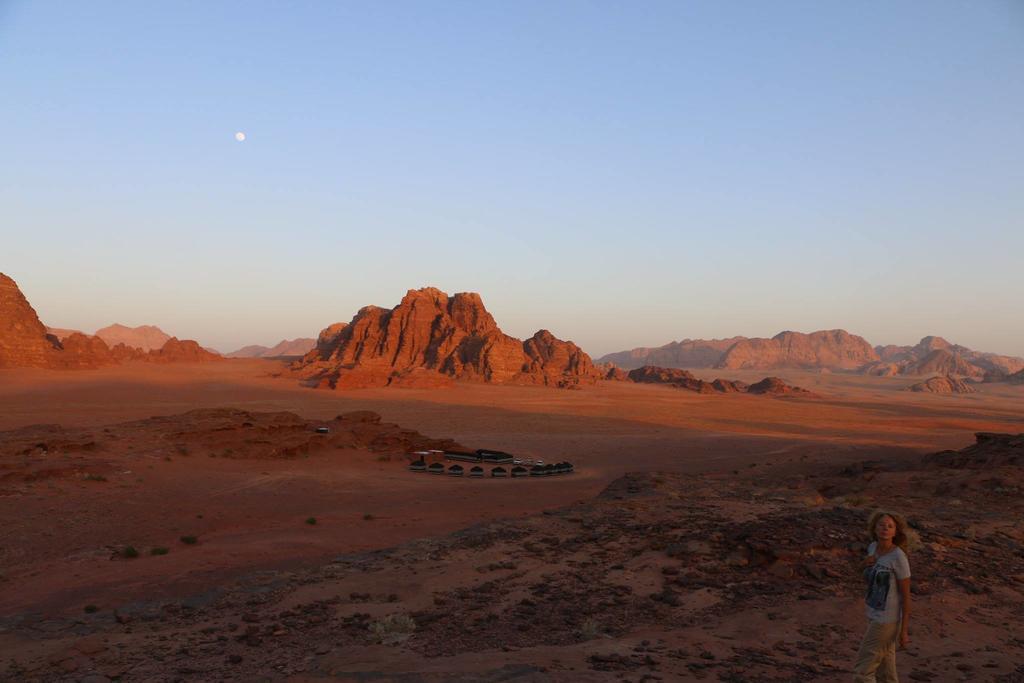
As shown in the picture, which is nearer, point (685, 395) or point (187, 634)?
point (187, 634)

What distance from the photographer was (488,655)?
639 centimetres

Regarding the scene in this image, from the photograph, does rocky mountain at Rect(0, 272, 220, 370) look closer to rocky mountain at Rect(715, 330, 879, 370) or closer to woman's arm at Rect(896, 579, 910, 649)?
woman's arm at Rect(896, 579, 910, 649)

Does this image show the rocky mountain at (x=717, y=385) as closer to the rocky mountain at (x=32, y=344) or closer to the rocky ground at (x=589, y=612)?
the rocky mountain at (x=32, y=344)

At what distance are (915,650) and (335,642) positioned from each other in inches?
243

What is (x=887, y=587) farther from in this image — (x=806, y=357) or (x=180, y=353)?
(x=806, y=357)

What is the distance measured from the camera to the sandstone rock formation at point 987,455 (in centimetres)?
1753

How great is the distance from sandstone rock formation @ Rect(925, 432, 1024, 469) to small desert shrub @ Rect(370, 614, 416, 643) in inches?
665

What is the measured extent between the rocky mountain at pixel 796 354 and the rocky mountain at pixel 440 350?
98608mm

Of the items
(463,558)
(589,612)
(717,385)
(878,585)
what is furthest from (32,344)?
(717,385)

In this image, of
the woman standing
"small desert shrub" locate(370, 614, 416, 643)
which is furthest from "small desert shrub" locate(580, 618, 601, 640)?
the woman standing

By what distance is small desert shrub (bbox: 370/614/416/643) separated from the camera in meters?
7.27

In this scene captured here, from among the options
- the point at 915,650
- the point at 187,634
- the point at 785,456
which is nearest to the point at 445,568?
the point at 187,634

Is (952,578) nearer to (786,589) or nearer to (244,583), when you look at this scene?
(786,589)

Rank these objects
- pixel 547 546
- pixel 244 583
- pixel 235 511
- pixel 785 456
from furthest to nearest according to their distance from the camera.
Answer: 1. pixel 785 456
2. pixel 235 511
3. pixel 547 546
4. pixel 244 583
